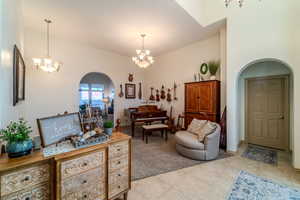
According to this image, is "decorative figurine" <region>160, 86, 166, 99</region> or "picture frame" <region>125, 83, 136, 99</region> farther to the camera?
"picture frame" <region>125, 83, 136, 99</region>

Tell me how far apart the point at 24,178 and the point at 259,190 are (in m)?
3.13

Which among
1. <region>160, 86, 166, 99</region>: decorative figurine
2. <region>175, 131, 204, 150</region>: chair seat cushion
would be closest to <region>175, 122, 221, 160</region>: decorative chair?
<region>175, 131, 204, 150</region>: chair seat cushion

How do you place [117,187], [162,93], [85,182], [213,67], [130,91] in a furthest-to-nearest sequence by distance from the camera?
[130,91]
[162,93]
[213,67]
[117,187]
[85,182]

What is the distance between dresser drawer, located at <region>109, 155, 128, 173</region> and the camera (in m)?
1.77

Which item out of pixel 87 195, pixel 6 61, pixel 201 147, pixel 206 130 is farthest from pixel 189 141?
pixel 6 61

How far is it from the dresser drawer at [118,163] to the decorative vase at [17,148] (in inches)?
34.4

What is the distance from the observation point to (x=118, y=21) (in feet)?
13.0

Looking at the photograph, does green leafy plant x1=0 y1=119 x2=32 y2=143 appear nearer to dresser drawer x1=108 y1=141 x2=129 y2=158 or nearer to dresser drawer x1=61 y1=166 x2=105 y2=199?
dresser drawer x1=61 y1=166 x2=105 y2=199

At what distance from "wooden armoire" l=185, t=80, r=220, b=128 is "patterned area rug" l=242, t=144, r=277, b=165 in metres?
1.17

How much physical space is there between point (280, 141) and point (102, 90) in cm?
1140

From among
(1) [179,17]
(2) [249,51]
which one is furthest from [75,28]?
(2) [249,51]

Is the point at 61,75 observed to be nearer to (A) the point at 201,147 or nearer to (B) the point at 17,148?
(B) the point at 17,148

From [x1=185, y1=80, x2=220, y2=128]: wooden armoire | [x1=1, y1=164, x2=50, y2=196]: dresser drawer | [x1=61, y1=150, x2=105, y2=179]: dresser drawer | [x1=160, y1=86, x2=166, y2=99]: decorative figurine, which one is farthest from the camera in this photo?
[x1=160, y1=86, x2=166, y2=99]: decorative figurine

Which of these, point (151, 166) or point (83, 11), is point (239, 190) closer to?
point (151, 166)
